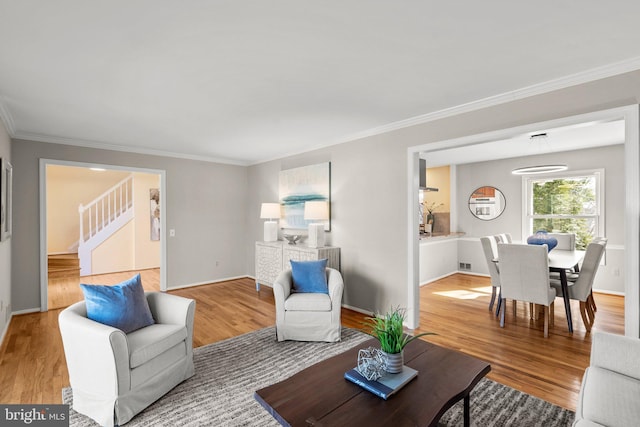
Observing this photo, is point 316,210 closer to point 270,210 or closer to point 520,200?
point 270,210

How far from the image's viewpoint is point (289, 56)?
2166 millimetres

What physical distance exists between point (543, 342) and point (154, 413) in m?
3.60

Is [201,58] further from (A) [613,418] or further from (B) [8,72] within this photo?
(A) [613,418]

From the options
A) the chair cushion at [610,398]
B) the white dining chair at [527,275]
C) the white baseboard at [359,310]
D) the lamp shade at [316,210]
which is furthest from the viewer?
the lamp shade at [316,210]

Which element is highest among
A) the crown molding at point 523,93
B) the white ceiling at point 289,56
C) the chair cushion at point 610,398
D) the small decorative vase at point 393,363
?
the white ceiling at point 289,56

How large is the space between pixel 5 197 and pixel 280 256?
3.36 meters

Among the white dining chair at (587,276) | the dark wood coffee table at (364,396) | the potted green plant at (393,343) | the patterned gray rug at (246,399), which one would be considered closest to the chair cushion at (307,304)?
the patterned gray rug at (246,399)

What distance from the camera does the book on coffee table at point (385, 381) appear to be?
1608 mm

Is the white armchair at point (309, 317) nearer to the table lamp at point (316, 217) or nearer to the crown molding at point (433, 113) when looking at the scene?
the table lamp at point (316, 217)

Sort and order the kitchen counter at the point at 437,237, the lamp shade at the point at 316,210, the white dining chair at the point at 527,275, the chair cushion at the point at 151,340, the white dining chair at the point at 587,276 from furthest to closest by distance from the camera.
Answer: the kitchen counter at the point at 437,237 → the lamp shade at the point at 316,210 → the white dining chair at the point at 587,276 → the white dining chair at the point at 527,275 → the chair cushion at the point at 151,340

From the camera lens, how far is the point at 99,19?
1.73m

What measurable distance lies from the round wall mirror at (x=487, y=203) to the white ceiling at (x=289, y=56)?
13.1 feet

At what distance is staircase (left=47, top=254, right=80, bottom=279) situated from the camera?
235 inches

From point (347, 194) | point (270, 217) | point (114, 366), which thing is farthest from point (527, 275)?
point (114, 366)
